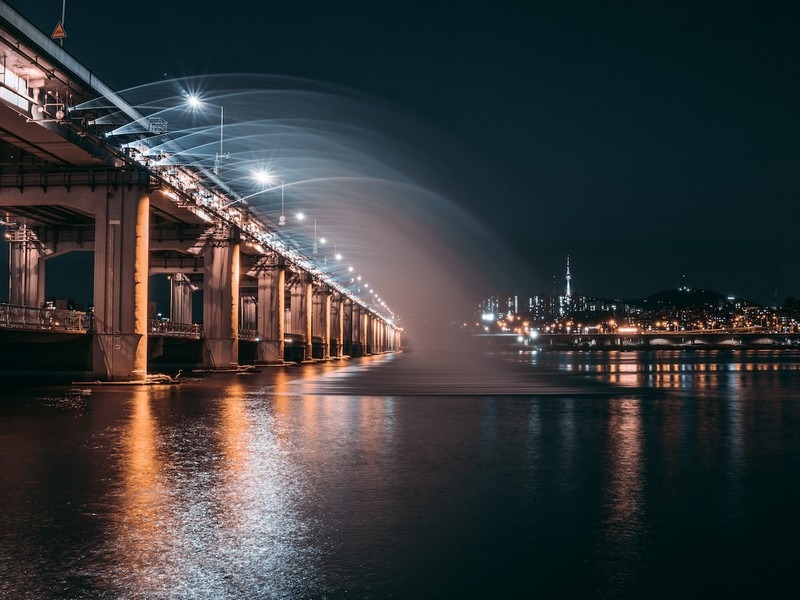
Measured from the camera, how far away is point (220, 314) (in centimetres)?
5756

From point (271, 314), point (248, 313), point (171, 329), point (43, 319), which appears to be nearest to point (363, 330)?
point (248, 313)

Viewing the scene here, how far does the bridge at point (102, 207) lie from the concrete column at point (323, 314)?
37.5 m

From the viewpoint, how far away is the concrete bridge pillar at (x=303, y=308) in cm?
9094

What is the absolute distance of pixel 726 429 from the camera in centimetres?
1838

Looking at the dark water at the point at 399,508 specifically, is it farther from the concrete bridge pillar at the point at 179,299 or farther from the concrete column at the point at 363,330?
the concrete column at the point at 363,330

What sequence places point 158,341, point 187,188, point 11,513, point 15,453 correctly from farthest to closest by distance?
point 158,341 < point 187,188 < point 15,453 < point 11,513

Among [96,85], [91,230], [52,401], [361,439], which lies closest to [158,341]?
[91,230]

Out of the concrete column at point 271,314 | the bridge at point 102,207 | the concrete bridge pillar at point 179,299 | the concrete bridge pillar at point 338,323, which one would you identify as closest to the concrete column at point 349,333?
the concrete bridge pillar at point 338,323

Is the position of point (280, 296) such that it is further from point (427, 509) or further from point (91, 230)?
point (427, 509)

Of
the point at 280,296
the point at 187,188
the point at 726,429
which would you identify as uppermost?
the point at 187,188

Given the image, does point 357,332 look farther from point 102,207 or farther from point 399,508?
point 399,508

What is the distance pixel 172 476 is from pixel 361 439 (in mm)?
5290

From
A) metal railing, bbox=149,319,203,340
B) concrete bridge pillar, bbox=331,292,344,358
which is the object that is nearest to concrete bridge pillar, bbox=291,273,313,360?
concrete bridge pillar, bbox=331,292,344,358

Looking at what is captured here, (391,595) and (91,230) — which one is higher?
(91,230)
